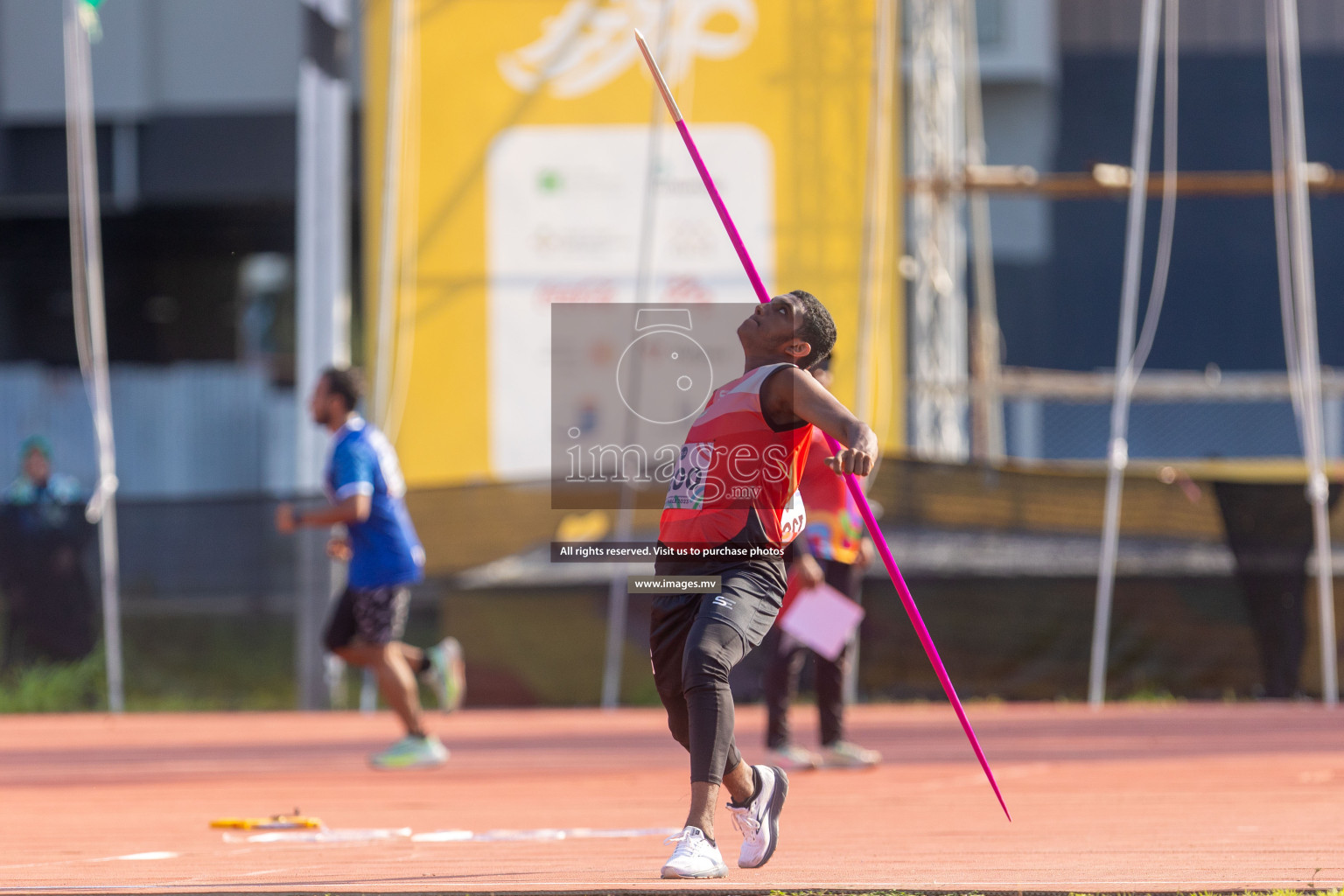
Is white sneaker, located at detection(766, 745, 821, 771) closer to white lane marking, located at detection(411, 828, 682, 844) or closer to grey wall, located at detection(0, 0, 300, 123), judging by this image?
white lane marking, located at detection(411, 828, 682, 844)

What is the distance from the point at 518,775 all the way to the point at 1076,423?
11.1 metres

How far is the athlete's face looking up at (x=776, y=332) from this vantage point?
15.8 feet

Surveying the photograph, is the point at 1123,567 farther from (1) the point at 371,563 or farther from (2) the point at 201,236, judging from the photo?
(2) the point at 201,236

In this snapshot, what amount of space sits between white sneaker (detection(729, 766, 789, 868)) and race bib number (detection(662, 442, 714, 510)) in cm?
80

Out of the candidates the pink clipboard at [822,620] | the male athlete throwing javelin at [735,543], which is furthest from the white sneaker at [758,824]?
the pink clipboard at [822,620]

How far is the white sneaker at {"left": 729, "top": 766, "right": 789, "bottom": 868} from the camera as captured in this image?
4785 millimetres

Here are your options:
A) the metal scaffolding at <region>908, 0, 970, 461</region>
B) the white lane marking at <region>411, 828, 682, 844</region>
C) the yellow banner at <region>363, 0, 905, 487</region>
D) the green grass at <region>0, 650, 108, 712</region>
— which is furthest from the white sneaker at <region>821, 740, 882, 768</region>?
the metal scaffolding at <region>908, 0, 970, 461</region>

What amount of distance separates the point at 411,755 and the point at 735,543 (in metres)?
3.67

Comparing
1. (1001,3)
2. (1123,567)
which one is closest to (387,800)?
(1123,567)

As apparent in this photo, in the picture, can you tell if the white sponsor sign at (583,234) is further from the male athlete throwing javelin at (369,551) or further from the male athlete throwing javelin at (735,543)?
the male athlete throwing javelin at (735,543)

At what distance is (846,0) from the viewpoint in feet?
40.3

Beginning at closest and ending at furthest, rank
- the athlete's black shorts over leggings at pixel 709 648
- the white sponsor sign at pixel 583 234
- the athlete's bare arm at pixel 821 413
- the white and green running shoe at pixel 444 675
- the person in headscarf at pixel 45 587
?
the athlete's bare arm at pixel 821 413 < the athlete's black shorts over leggings at pixel 709 648 < the white and green running shoe at pixel 444 675 < the person in headscarf at pixel 45 587 < the white sponsor sign at pixel 583 234

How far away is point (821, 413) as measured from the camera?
14.8ft

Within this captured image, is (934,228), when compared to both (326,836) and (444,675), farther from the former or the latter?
(326,836)
